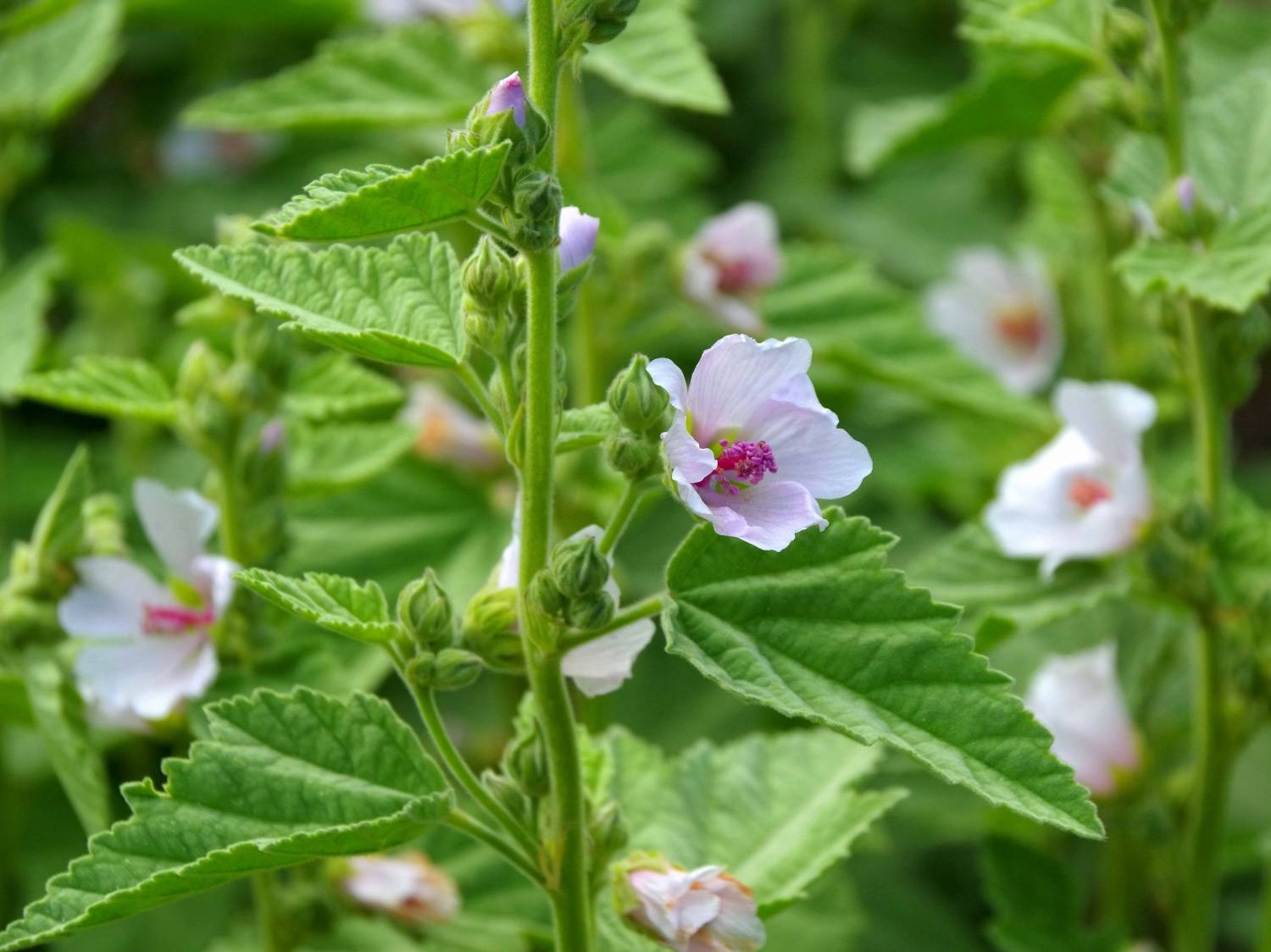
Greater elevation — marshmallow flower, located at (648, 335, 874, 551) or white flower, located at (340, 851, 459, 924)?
marshmallow flower, located at (648, 335, 874, 551)

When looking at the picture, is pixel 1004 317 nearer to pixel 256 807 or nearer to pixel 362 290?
pixel 362 290

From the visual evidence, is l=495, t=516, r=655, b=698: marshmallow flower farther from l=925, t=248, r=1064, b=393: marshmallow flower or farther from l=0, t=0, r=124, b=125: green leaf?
l=925, t=248, r=1064, b=393: marshmallow flower

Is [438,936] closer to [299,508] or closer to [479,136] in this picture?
[299,508]

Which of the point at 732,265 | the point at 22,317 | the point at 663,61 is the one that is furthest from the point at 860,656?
the point at 22,317

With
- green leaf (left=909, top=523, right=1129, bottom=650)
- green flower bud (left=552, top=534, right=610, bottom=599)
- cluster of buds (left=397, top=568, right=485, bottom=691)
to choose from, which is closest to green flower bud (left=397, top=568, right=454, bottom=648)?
cluster of buds (left=397, top=568, right=485, bottom=691)

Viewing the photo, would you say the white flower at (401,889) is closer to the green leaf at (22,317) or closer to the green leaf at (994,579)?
the green leaf at (994,579)

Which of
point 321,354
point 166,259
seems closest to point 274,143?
point 166,259
